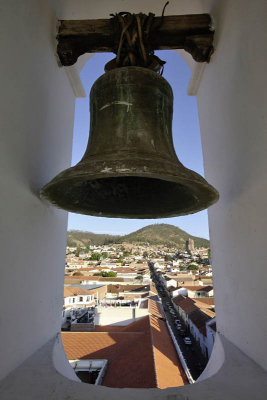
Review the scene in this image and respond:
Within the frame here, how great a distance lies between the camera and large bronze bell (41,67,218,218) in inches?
46.3

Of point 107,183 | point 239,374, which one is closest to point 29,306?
point 107,183

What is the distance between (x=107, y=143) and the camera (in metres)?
1.42

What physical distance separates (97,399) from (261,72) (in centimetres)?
169

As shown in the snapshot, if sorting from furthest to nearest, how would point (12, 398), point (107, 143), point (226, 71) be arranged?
point (226, 71) < point (107, 143) < point (12, 398)

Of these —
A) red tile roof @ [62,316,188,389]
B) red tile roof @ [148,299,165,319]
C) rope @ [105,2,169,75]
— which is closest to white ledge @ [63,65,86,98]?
rope @ [105,2,169,75]

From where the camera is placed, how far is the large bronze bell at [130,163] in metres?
1.18

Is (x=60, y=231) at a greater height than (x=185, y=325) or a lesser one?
greater

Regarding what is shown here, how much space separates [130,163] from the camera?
1137 millimetres

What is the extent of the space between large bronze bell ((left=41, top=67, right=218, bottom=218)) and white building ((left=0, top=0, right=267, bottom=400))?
0.24 metres

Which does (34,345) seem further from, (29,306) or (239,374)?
(239,374)

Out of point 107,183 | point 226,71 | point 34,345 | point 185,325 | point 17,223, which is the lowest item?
point 185,325

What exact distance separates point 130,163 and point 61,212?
109 cm

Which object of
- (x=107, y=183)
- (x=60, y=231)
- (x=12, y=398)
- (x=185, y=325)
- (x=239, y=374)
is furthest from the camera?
(x=185, y=325)

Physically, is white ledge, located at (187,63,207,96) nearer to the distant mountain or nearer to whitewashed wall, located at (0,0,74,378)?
whitewashed wall, located at (0,0,74,378)
